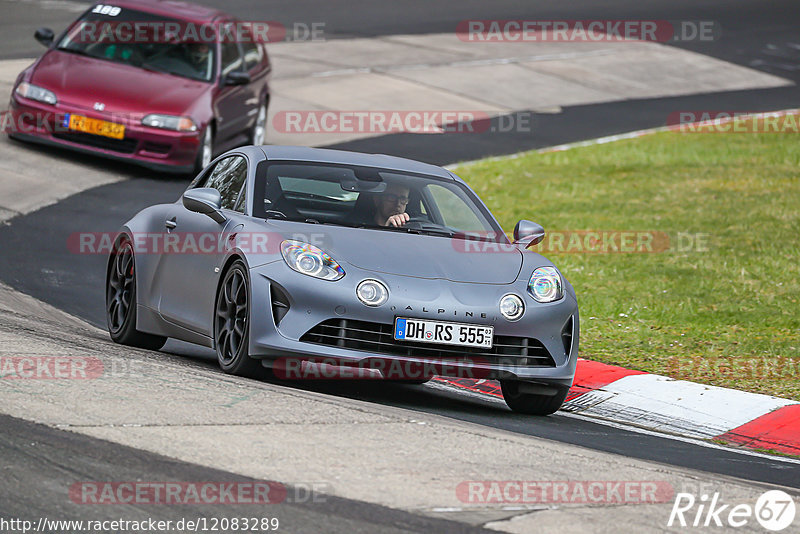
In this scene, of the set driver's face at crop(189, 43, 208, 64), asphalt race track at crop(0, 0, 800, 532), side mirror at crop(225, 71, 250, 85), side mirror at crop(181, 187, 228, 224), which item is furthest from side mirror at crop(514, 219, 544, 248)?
driver's face at crop(189, 43, 208, 64)

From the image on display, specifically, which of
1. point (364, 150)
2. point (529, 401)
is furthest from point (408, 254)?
point (364, 150)

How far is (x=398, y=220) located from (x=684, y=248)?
6364 mm

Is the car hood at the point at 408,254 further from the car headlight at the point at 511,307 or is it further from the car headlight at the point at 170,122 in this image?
the car headlight at the point at 170,122

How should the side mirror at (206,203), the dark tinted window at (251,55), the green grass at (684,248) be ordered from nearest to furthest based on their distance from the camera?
1. the side mirror at (206,203)
2. the green grass at (684,248)
3. the dark tinted window at (251,55)

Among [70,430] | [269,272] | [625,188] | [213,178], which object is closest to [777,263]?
[625,188]

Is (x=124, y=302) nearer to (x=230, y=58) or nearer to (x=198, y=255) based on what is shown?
(x=198, y=255)

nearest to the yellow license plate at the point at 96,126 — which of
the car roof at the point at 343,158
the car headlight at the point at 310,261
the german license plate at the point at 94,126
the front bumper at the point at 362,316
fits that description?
the german license plate at the point at 94,126

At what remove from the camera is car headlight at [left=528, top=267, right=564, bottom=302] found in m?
8.11

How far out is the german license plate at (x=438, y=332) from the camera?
7.65 metres

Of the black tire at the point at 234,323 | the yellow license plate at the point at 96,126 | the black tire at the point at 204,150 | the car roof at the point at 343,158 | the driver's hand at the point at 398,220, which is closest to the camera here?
the black tire at the point at 234,323

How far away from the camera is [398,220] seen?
8750mm

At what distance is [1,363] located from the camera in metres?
7.11

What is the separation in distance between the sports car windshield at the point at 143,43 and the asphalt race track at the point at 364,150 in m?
1.27

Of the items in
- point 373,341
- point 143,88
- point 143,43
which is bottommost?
point 373,341
